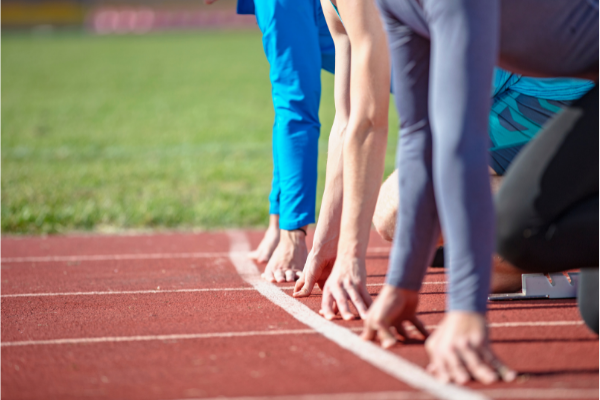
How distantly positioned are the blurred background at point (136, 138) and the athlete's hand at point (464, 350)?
3.90m

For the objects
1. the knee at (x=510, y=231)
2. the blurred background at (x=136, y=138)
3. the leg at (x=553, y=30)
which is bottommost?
the blurred background at (x=136, y=138)

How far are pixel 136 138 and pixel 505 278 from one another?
29.9 ft

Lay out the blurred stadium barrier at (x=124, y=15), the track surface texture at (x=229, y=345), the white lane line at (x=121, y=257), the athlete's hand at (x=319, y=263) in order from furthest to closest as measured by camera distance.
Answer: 1. the blurred stadium barrier at (x=124, y=15)
2. the white lane line at (x=121, y=257)
3. the athlete's hand at (x=319, y=263)
4. the track surface texture at (x=229, y=345)

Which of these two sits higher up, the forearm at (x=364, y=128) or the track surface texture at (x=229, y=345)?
the forearm at (x=364, y=128)

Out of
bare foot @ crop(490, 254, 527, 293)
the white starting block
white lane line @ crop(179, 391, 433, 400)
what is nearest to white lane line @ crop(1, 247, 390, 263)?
bare foot @ crop(490, 254, 527, 293)

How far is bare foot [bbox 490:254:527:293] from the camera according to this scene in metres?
3.16

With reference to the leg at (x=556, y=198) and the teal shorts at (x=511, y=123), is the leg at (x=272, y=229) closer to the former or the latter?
the teal shorts at (x=511, y=123)

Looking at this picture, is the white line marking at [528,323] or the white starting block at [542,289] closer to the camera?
the white line marking at [528,323]

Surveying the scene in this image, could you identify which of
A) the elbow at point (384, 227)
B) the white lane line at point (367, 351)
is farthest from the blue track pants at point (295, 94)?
the white lane line at point (367, 351)

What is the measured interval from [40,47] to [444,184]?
1340 inches

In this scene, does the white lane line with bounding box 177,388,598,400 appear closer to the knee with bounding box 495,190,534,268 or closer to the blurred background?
the knee with bounding box 495,190,534,268

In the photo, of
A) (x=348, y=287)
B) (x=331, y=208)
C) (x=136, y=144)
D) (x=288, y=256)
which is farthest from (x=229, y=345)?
(x=136, y=144)

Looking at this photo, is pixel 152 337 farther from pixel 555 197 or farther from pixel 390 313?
pixel 555 197

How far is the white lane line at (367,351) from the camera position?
183 cm
